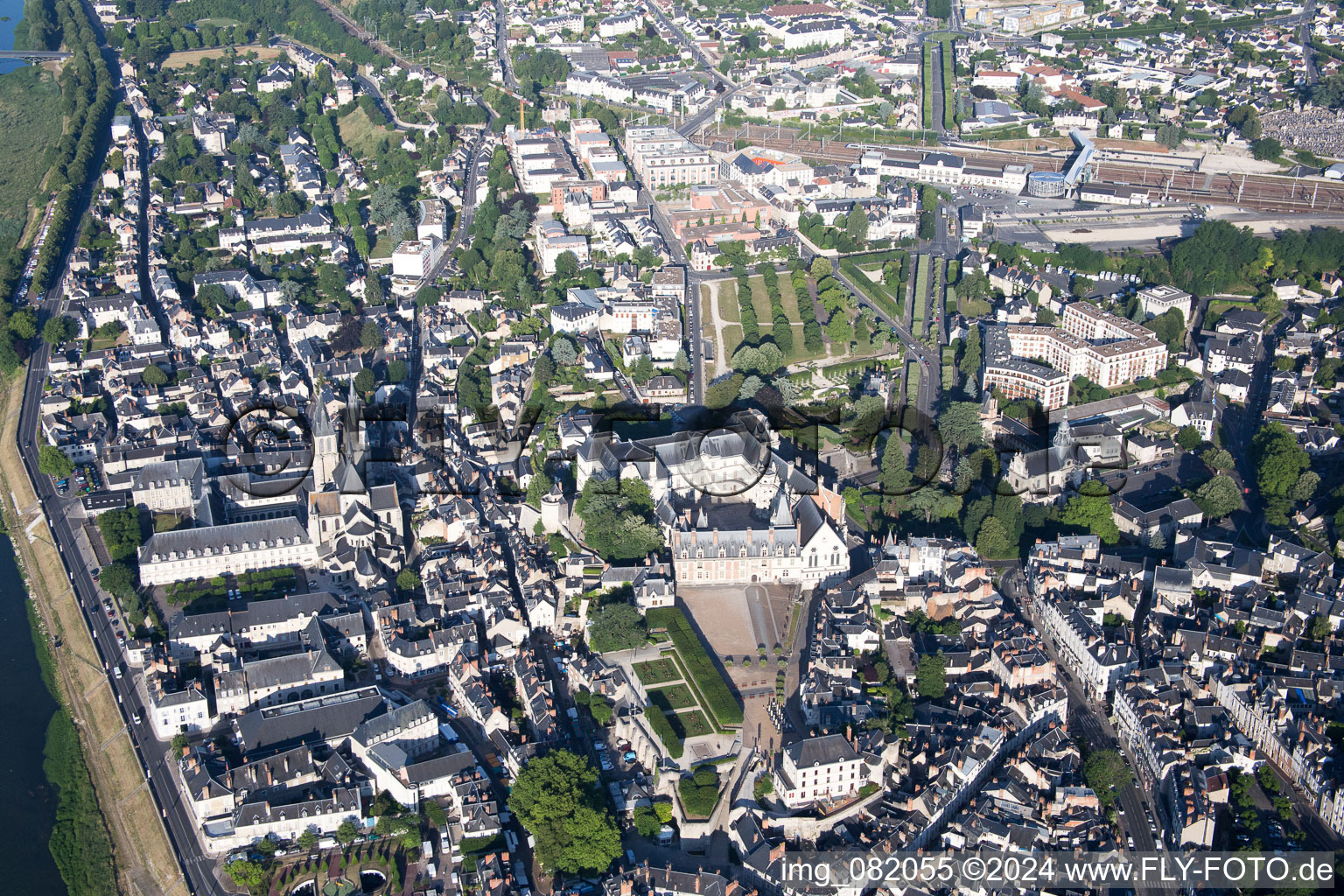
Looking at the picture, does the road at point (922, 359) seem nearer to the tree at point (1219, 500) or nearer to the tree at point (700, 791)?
the tree at point (1219, 500)

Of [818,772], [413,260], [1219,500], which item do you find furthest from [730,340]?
[818,772]

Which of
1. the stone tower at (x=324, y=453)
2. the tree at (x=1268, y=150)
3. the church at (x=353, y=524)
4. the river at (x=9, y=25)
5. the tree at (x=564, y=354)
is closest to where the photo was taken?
the church at (x=353, y=524)

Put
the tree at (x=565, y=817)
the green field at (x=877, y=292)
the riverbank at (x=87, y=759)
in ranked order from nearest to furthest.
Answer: the tree at (x=565, y=817) → the riverbank at (x=87, y=759) → the green field at (x=877, y=292)

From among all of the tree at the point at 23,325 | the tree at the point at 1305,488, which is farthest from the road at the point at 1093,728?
the tree at the point at 23,325

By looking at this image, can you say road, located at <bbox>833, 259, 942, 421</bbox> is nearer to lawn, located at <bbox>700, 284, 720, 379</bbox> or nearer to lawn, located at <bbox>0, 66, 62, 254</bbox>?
lawn, located at <bbox>700, 284, 720, 379</bbox>

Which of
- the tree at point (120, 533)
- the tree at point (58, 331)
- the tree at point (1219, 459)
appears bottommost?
the tree at point (1219, 459)

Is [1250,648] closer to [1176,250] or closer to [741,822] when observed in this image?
[741,822]

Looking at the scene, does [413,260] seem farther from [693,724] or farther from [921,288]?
[693,724]
